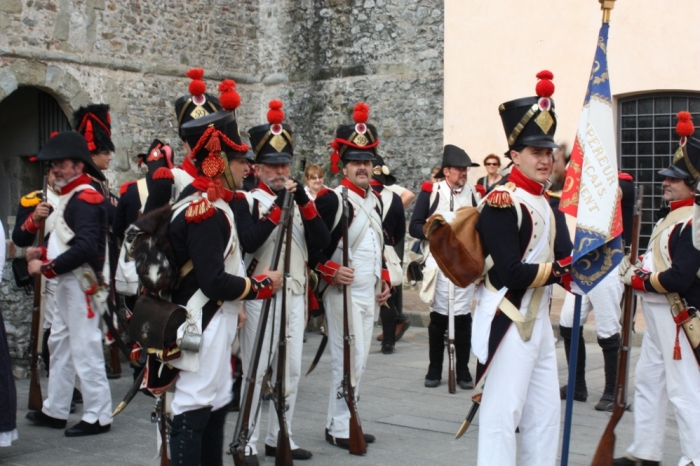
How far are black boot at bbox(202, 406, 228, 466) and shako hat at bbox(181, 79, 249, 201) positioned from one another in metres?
1.12

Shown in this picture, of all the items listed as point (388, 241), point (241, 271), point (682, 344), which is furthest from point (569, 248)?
point (388, 241)

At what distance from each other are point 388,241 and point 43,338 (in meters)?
3.15

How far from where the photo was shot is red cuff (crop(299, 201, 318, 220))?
19.6 feet

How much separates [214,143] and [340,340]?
2.31m

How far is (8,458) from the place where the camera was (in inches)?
243

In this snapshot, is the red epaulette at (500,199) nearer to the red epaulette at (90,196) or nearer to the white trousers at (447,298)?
the red epaulette at (90,196)

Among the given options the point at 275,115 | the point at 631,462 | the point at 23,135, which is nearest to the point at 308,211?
the point at 275,115

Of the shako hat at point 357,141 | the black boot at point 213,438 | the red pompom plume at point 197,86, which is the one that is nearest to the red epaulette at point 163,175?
the red pompom plume at point 197,86

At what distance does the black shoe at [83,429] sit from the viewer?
264 inches

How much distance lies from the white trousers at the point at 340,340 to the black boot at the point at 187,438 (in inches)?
76.9

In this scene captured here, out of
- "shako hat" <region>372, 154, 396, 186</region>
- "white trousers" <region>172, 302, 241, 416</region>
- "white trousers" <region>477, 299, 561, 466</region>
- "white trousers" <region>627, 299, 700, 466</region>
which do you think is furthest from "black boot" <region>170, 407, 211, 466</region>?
"shako hat" <region>372, 154, 396, 186</region>

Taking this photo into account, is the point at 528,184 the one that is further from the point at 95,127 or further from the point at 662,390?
the point at 95,127

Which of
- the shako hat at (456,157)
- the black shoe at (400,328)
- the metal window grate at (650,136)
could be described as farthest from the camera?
the metal window grate at (650,136)

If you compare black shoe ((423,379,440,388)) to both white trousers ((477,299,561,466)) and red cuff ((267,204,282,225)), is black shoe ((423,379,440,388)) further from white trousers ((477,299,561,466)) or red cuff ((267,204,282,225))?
white trousers ((477,299,561,466))
